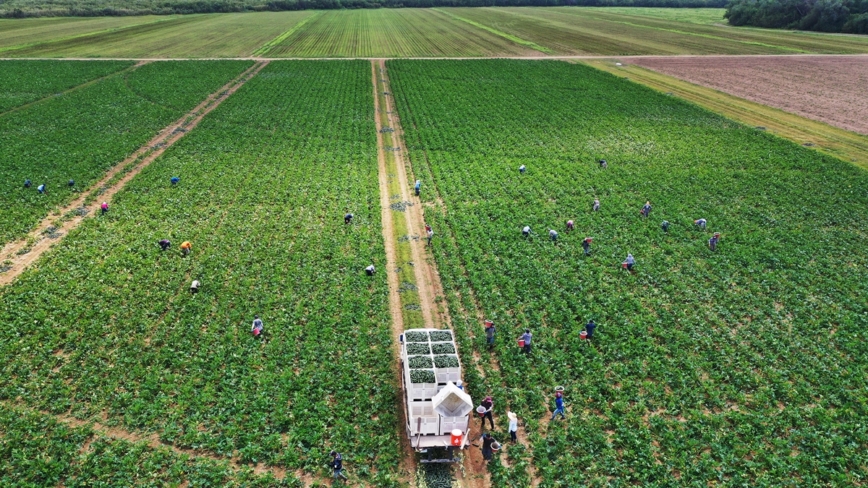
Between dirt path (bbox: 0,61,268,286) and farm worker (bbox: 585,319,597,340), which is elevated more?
dirt path (bbox: 0,61,268,286)

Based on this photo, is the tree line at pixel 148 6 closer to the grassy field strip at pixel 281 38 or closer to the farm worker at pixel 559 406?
the grassy field strip at pixel 281 38

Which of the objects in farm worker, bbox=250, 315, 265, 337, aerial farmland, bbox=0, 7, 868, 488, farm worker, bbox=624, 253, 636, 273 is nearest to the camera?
aerial farmland, bbox=0, 7, 868, 488

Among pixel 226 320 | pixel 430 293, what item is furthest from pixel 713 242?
pixel 226 320

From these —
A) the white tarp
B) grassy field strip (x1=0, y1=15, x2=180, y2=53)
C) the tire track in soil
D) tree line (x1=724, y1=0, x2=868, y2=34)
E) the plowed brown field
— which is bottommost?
the tire track in soil

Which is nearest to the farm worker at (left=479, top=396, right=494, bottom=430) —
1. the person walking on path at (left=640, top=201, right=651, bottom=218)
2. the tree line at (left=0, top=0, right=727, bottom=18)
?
the person walking on path at (left=640, top=201, right=651, bottom=218)

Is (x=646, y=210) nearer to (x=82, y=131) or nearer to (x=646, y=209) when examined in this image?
(x=646, y=209)

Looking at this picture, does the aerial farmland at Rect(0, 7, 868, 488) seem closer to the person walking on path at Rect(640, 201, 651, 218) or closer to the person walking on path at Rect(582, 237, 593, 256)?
the person walking on path at Rect(582, 237, 593, 256)
